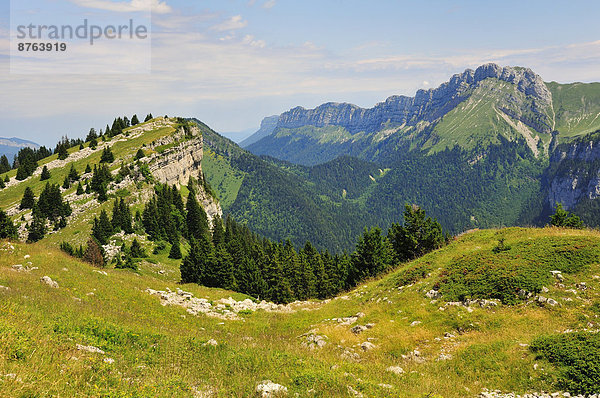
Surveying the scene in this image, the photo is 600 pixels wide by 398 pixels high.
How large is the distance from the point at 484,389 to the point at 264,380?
10263mm

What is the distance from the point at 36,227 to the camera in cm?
6581

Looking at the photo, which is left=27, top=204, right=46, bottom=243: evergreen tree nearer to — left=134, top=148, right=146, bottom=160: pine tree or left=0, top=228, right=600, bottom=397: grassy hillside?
left=134, top=148, right=146, bottom=160: pine tree

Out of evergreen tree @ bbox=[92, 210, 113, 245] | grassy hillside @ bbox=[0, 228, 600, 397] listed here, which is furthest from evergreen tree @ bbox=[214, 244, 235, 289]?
evergreen tree @ bbox=[92, 210, 113, 245]

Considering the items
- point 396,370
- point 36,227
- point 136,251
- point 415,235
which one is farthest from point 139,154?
point 396,370

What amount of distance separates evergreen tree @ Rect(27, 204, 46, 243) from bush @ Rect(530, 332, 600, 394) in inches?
3278

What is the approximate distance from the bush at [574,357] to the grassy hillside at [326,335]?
74 mm

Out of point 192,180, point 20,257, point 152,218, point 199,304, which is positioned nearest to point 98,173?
point 152,218

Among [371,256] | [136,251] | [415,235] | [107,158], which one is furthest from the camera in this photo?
[107,158]

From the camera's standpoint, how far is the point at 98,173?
84.8 metres

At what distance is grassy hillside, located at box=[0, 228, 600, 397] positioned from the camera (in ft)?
34.3

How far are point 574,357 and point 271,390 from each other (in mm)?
13524

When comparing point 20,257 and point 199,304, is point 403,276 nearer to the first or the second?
point 199,304

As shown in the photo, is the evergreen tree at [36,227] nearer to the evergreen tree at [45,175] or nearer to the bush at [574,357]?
the evergreen tree at [45,175]

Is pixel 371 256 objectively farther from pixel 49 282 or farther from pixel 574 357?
pixel 49 282
